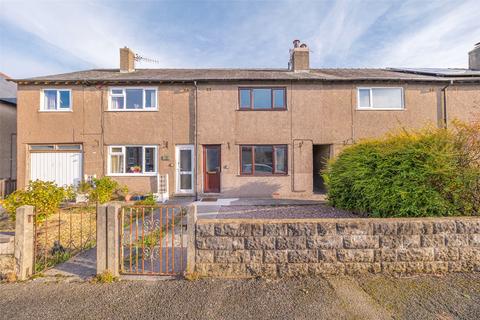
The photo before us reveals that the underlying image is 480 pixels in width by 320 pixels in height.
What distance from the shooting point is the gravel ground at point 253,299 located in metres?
2.72

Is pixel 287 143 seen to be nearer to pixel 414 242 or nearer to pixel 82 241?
pixel 414 242

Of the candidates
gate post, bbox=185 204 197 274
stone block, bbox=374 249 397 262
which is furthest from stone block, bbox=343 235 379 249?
gate post, bbox=185 204 197 274

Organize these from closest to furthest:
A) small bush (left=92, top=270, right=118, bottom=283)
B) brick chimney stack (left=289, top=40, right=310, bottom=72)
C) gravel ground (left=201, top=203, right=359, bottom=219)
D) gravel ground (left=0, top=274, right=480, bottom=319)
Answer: gravel ground (left=0, top=274, right=480, bottom=319)
small bush (left=92, top=270, right=118, bottom=283)
gravel ground (left=201, top=203, right=359, bottom=219)
brick chimney stack (left=289, top=40, right=310, bottom=72)

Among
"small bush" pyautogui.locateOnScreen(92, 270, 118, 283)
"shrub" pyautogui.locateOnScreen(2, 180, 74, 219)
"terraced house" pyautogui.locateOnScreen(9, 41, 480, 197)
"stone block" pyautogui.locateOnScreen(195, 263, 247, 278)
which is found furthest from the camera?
"terraced house" pyautogui.locateOnScreen(9, 41, 480, 197)

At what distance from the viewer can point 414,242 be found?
3562 millimetres

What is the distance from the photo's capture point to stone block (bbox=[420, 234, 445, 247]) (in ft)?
11.7

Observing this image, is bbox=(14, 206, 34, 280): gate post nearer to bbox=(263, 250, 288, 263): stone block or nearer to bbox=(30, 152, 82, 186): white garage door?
bbox=(263, 250, 288, 263): stone block

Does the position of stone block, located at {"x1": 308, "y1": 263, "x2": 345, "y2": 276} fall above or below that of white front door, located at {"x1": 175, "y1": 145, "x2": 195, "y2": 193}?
below

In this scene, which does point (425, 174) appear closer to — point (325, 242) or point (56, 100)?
point (325, 242)

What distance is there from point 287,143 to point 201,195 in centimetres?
483

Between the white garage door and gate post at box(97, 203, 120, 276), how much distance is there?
8.88 meters

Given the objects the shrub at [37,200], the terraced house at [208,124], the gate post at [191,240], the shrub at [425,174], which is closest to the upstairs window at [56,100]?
the terraced house at [208,124]

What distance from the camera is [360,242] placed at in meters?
3.53

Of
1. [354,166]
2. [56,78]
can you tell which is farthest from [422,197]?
[56,78]
